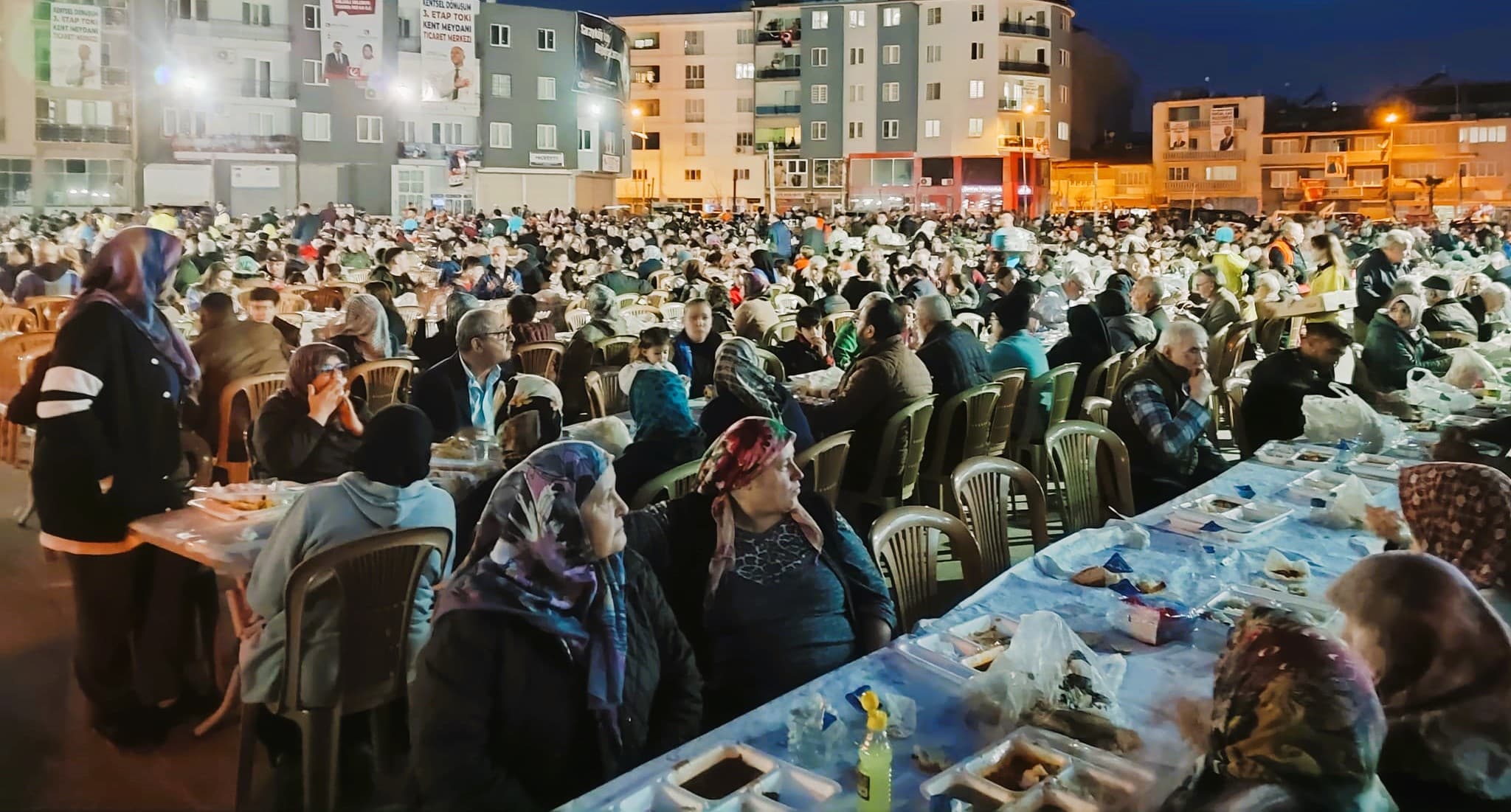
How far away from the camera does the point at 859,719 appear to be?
2.54 metres

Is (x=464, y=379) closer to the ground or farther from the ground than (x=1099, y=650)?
farther from the ground

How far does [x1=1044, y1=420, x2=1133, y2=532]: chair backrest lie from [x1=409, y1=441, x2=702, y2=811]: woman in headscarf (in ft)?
8.57

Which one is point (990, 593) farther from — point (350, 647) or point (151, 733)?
point (151, 733)

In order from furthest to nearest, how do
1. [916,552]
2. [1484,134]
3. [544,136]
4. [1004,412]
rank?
1. [1484,134]
2. [544,136]
3. [1004,412]
4. [916,552]

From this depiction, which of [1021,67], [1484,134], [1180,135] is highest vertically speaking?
[1021,67]

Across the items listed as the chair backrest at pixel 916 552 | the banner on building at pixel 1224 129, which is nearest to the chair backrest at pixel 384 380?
the chair backrest at pixel 916 552

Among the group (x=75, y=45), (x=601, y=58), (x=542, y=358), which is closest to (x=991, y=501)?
(x=542, y=358)

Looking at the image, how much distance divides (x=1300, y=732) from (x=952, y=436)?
15.3 ft

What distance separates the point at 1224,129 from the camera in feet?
180

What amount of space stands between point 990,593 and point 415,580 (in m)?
1.62

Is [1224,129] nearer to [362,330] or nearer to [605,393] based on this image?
[605,393]

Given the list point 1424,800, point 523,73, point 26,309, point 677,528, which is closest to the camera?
point 1424,800

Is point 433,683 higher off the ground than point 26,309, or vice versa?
point 26,309

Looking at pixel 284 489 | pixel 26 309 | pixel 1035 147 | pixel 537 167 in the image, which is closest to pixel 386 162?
pixel 537 167
